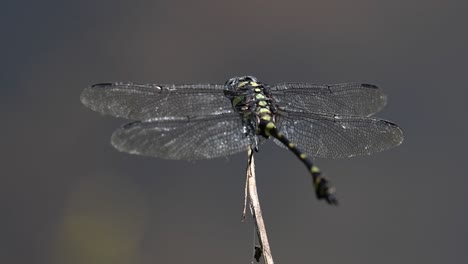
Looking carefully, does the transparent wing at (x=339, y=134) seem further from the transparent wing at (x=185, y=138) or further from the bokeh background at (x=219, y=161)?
the bokeh background at (x=219, y=161)

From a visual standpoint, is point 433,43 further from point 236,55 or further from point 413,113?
point 236,55

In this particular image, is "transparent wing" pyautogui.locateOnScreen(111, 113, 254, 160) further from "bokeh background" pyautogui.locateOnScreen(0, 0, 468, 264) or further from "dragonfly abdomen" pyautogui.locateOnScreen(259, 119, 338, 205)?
"bokeh background" pyautogui.locateOnScreen(0, 0, 468, 264)

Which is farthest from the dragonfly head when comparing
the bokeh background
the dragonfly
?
the bokeh background

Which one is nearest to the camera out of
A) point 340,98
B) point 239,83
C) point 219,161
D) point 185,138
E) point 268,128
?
point 185,138

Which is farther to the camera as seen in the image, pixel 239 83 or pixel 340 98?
pixel 340 98

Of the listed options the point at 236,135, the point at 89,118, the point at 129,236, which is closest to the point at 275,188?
the point at 129,236

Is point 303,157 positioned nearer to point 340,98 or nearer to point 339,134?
point 339,134

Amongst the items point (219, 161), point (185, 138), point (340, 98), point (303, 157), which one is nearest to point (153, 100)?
point (185, 138)
